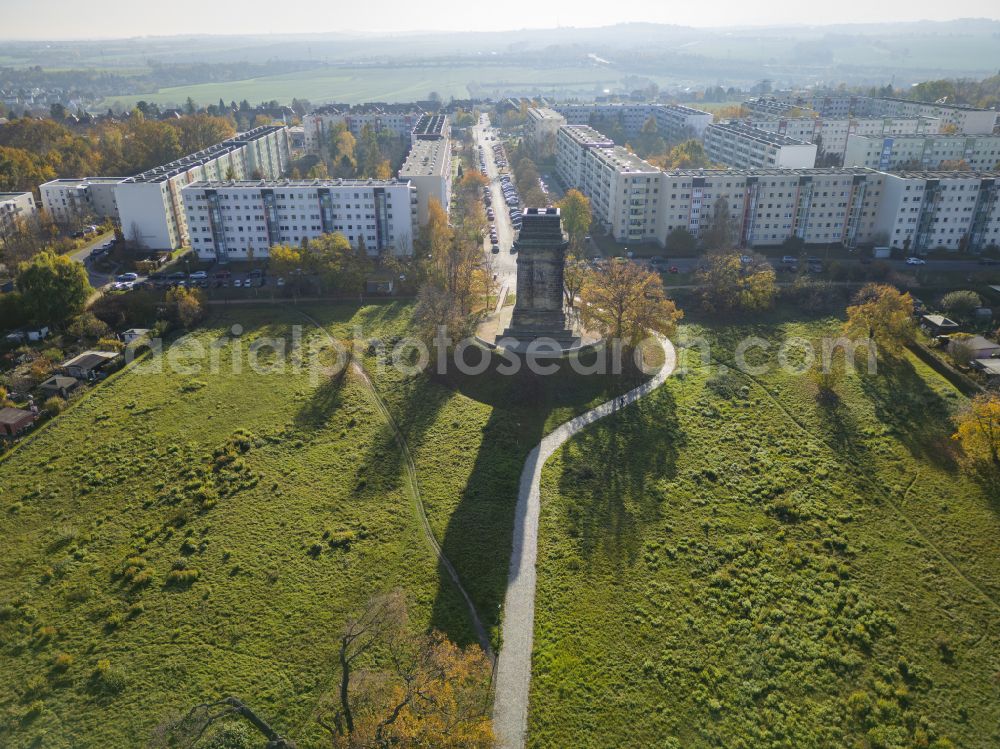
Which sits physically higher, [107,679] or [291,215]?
[291,215]

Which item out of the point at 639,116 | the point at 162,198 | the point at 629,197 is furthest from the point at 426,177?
the point at 639,116

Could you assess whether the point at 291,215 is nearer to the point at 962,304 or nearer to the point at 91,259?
the point at 91,259

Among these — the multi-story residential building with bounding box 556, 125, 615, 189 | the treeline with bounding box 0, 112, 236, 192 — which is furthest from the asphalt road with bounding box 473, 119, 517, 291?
the treeline with bounding box 0, 112, 236, 192

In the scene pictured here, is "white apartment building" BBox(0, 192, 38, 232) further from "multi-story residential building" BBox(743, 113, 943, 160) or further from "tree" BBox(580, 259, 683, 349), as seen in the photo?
"multi-story residential building" BBox(743, 113, 943, 160)

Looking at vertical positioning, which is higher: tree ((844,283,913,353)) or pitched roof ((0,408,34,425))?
tree ((844,283,913,353))

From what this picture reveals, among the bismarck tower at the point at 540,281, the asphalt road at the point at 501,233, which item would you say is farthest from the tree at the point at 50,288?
the asphalt road at the point at 501,233

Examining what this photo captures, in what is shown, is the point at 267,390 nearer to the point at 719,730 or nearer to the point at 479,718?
the point at 479,718

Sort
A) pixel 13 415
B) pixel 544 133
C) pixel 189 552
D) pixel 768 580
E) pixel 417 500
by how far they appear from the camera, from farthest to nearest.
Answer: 1. pixel 544 133
2. pixel 13 415
3. pixel 417 500
4. pixel 189 552
5. pixel 768 580
